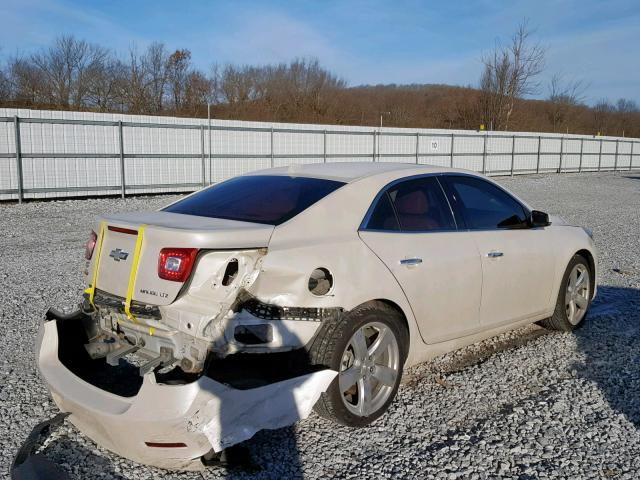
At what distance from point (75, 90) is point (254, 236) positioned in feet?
130

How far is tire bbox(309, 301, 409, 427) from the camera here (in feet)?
10.6

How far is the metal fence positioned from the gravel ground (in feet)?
35.8

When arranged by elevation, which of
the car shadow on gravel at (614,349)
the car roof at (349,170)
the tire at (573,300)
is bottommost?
the car shadow on gravel at (614,349)

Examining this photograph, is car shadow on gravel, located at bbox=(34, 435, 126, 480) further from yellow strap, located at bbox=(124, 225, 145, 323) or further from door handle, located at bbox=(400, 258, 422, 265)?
door handle, located at bbox=(400, 258, 422, 265)

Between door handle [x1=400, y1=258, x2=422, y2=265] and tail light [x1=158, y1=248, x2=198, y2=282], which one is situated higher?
tail light [x1=158, y1=248, x2=198, y2=282]

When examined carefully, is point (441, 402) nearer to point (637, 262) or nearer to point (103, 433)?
point (103, 433)

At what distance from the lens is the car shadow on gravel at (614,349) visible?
3977mm

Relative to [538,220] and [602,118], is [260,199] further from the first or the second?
[602,118]

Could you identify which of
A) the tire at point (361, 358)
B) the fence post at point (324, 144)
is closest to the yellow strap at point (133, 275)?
the tire at point (361, 358)

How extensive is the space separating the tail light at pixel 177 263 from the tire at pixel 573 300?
3412 mm

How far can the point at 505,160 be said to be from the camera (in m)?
30.2

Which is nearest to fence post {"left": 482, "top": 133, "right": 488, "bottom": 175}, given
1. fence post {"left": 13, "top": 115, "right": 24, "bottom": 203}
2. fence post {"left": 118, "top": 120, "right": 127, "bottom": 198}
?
fence post {"left": 118, "top": 120, "right": 127, "bottom": 198}

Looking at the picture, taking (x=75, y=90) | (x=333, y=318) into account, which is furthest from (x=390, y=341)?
(x=75, y=90)

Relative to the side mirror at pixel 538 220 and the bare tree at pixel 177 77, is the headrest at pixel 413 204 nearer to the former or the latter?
the side mirror at pixel 538 220
